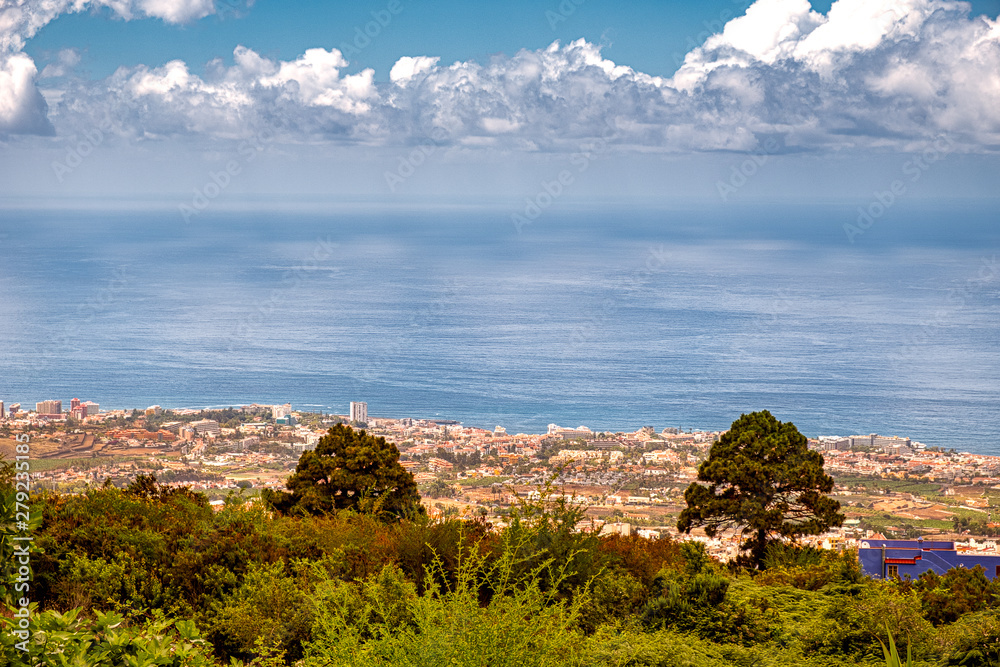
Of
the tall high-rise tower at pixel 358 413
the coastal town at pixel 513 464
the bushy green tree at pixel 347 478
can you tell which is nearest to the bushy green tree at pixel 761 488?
the bushy green tree at pixel 347 478

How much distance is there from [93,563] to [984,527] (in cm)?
1731

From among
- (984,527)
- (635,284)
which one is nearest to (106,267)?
(635,284)

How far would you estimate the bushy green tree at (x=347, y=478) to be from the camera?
1028 centimetres

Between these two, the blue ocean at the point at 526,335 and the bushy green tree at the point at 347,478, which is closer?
the bushy green tree at the point at 347,478

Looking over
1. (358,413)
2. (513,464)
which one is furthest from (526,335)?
(513,464)

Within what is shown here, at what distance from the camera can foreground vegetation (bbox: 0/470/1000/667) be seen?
3.84 meters

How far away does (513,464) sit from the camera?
23.6m

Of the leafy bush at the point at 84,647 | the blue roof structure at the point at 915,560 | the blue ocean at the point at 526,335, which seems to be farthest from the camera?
the blue ocean at the point at 526,335

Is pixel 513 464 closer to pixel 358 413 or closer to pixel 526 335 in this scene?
pixel 358 413

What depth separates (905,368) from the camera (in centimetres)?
4872

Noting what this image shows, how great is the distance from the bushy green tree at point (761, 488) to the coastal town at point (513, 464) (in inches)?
189

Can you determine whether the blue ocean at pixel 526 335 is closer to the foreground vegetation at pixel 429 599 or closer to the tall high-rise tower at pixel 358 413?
the tall high-rise tower at pixel 358 413

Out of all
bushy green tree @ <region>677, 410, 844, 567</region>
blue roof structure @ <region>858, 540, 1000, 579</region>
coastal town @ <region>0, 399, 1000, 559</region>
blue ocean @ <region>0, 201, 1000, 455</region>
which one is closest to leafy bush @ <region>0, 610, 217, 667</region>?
bushy green tree @ <region>677, 410, 844, 567</region>

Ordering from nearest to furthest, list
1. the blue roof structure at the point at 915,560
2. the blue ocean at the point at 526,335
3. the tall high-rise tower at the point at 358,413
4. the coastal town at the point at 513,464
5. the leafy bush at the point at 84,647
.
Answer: the leafy bush at the point at 84,647 → the blue roof structure at the point at 915,560 → the coastal town at the point at 513,464 → the tall high-rise tower at the point at 358,413 → the blue ocean at the point at 526,335
